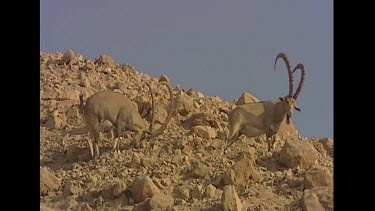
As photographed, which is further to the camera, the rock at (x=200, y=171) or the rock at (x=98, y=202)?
the rock at (x=200, y=171)

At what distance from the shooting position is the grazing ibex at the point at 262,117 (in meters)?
12.5

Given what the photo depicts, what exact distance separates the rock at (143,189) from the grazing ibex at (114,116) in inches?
105

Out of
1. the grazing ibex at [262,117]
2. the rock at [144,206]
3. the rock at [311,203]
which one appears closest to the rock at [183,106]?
the grazing ibex at [262,117]

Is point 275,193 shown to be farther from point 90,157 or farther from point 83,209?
point 90,157

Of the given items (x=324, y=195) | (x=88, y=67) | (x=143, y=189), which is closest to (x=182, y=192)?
(x=143, y=189)

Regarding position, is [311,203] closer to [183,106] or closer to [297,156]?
[297,156]

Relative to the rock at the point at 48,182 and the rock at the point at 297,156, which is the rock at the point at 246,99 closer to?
the rock at the point at 297,156

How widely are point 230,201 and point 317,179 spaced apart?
67.9 inches

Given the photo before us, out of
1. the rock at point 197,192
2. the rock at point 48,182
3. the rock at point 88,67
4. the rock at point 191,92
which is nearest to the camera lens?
the rock at point 197,192

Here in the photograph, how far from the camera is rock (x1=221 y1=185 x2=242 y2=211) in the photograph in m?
8.86

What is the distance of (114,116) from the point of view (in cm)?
1284

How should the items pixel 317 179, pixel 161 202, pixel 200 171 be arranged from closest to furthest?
pixel 161 202
pixel 317 179
pixel 200 171
